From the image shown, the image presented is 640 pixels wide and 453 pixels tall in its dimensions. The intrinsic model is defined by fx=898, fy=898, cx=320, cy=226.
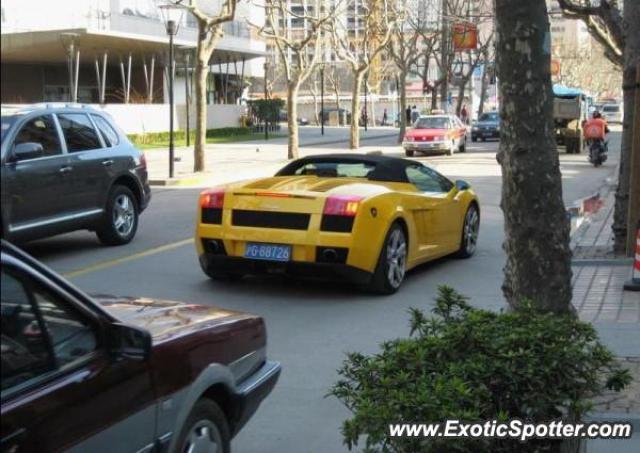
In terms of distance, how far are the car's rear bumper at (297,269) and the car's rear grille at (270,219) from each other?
355 millimetres

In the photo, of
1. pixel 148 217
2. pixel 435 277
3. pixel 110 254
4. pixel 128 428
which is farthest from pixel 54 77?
pixel 128 428

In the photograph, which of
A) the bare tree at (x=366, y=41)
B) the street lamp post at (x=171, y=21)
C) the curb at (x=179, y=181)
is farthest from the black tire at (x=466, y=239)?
the bare tree at (x=366, y=41)

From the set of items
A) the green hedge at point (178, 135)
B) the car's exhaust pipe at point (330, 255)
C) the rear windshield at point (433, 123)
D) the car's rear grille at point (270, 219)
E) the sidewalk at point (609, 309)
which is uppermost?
the rear windshield at point (433, 123)

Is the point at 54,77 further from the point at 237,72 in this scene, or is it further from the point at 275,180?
the point at 237,72

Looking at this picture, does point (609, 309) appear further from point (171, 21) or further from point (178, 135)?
point (178, 135)

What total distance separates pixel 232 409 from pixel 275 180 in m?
5.74

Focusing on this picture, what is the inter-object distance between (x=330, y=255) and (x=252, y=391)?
175 inches

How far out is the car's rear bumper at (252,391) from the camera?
4309 millimetres

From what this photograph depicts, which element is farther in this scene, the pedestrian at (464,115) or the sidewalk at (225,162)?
the pedestrian at (464,115)

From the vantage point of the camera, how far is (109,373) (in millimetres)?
3344

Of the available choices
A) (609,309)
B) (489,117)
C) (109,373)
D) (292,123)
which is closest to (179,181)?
(292,123)

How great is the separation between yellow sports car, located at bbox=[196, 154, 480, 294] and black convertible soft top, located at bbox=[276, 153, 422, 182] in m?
0.05

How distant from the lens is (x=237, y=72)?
6366 cm

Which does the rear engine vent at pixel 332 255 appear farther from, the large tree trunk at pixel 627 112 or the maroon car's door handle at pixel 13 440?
the maroon car's door handle at pixel 13 440
